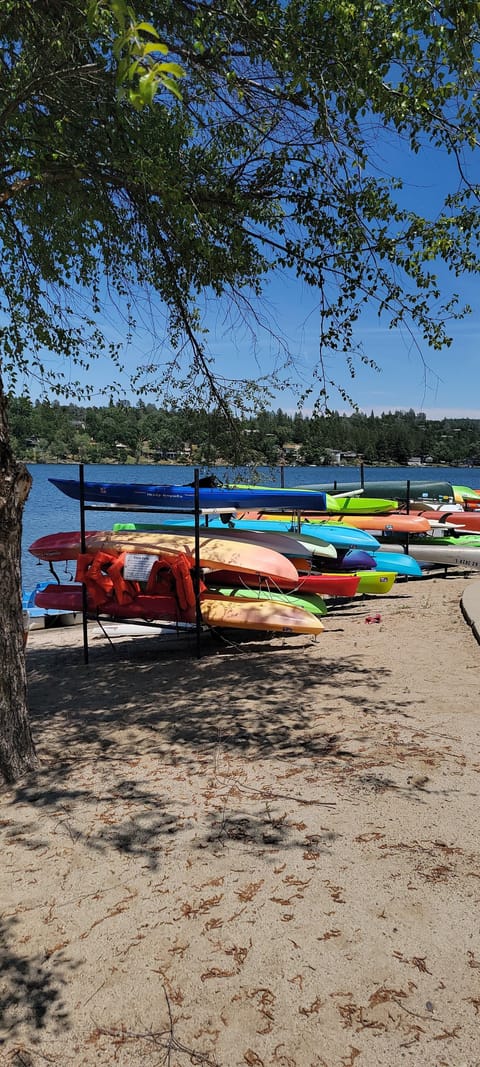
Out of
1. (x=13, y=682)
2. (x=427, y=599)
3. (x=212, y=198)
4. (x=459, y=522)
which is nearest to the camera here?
(x=13, y=682)

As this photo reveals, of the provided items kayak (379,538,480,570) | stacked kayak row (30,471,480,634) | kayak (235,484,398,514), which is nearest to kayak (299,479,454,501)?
kayak (235,484,398,514)

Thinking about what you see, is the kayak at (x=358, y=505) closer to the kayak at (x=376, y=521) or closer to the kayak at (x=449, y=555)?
the kayak at (x=376, y=521)

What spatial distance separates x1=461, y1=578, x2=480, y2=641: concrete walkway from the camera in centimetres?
808

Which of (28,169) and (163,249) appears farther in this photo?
(163,249)

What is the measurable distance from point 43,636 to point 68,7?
8870mm

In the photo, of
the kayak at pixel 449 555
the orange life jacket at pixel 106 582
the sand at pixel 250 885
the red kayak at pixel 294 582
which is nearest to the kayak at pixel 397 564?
the kayak at pixel 449 555

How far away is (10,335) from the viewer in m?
7.39

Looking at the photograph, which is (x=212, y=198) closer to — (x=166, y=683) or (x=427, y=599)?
(x=166, y=683)

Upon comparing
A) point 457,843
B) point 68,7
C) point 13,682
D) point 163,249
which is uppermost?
point 68,7

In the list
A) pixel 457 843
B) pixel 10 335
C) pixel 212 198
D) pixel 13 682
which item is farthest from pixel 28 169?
pixel 457 843

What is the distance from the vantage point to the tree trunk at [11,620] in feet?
13.7

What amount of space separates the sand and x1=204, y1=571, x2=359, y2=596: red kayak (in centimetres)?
314

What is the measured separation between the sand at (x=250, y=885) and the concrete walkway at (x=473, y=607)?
2.28 m

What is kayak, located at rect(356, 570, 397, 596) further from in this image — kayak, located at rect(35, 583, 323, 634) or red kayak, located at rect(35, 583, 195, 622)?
red kayak, located at rect(35, 583, 195, 622)
